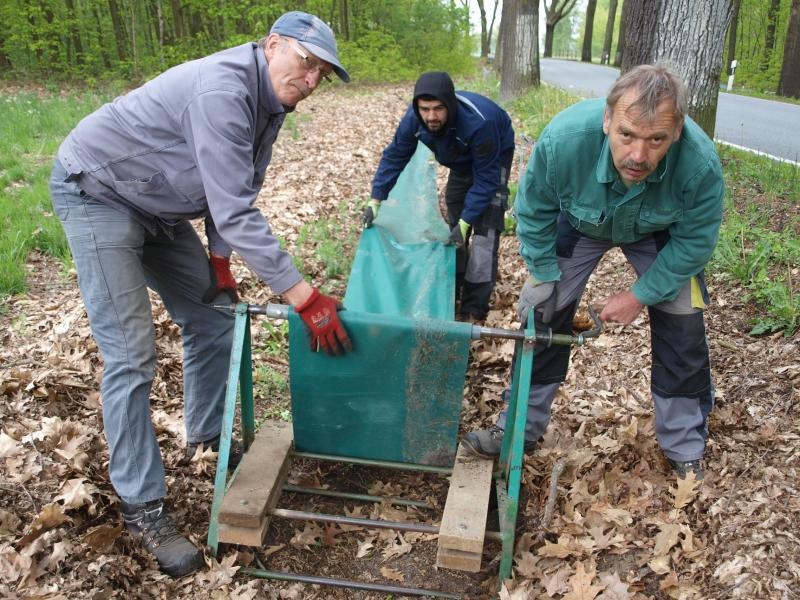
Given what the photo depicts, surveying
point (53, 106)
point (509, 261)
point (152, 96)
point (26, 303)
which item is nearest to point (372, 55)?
point (53, 106)

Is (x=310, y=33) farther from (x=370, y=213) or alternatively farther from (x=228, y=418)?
(x=370, y=213)

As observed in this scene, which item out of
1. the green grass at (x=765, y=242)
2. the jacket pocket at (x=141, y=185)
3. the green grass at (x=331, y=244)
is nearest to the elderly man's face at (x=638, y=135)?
the jacket pocket at (x=141, y=185)

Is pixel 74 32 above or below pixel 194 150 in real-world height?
above

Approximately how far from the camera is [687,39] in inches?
214

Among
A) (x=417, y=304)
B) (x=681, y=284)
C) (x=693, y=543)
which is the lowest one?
(x=693, y=543)

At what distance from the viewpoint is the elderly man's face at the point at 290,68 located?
2.49m

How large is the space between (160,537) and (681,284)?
7.92 ft

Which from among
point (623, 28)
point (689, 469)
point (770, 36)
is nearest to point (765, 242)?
point (689, 469)

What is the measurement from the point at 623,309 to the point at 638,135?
2.80 feet

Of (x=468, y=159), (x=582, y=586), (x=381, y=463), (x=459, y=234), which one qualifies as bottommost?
(x=582, y=586)

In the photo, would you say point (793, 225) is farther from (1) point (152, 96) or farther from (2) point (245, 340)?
(1) point (152, 96)

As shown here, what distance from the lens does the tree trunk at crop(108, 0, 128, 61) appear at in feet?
59.7

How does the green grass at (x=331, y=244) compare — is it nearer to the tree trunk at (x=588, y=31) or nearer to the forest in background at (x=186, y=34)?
the forest in background at (x=186, y=34)

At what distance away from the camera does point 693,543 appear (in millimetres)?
2756
